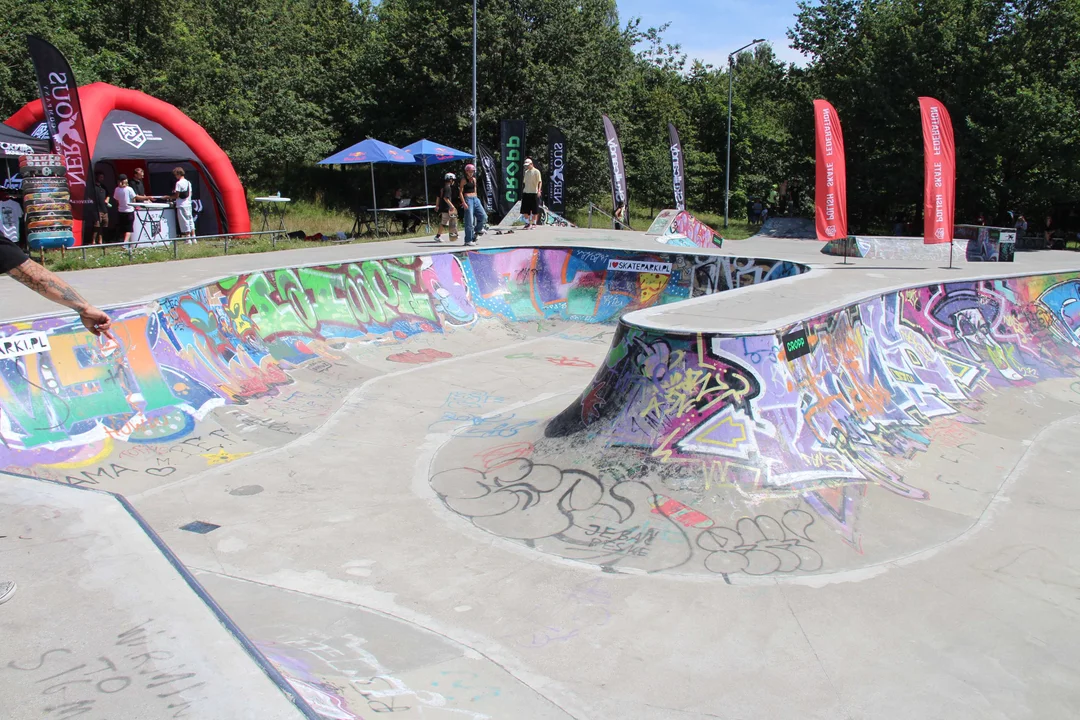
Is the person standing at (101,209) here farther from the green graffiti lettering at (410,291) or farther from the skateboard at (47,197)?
the green graffiti lettering at (410,291)

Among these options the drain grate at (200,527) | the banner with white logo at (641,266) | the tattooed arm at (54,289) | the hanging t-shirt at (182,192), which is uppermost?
the hanging t-shirt at (182,192)

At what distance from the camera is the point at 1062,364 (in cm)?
1402

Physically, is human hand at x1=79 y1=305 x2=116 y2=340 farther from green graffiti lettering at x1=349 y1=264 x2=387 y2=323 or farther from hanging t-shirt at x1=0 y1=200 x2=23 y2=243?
hanging t-shirt at x1=0 y1=200 x2=23 y2=243

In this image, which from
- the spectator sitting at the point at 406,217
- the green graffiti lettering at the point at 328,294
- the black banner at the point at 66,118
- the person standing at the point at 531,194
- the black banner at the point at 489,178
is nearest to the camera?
the green graffiti lettering at the point at 328,294

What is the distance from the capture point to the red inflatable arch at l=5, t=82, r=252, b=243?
17.6 m

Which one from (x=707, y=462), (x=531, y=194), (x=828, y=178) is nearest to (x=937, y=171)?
(x=828, y=178)

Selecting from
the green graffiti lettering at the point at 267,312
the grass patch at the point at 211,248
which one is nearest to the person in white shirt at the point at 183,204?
the grass patch at the point at 211,248

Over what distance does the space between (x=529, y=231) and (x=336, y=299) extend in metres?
7.70

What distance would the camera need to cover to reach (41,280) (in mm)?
4051

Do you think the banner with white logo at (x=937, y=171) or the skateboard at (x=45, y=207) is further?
the banner with white logo at (x=937, y=171)

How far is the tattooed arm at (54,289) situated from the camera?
400 cm

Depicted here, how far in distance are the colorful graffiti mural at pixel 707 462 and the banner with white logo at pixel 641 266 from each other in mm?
7123

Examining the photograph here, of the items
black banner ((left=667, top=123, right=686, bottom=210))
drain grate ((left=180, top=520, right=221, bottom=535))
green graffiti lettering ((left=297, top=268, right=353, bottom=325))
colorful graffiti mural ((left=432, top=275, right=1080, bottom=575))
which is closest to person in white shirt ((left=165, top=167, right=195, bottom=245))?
green graffiti lettering ((left=297, top=268, right=353, bottom=325))

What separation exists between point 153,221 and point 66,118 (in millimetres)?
3314
